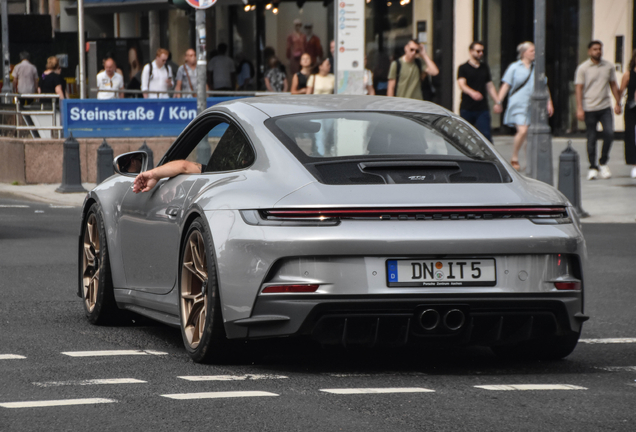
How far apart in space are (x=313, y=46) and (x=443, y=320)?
24.8 meters

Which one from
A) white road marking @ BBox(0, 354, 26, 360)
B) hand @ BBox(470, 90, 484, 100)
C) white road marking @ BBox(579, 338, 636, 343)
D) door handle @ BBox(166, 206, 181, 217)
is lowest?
white road marking @ BBox(579, 338, 636, 343)

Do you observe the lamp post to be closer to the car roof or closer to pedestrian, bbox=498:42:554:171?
pedestrian, bbox=498:42:554:171

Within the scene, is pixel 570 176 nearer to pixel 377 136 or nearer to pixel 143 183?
pixel 143 183

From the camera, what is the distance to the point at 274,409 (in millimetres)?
5059

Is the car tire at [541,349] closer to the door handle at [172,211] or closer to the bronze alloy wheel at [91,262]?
the door handle at [172,211]

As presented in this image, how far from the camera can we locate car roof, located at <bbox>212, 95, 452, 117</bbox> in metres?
6.52

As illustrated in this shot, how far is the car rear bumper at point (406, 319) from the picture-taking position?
5578mm

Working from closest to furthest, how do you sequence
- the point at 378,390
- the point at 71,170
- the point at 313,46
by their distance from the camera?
the point at 378,390 → the point at 71,170 → the point at 313,46

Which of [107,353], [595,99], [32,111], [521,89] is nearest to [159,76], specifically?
[32,111]

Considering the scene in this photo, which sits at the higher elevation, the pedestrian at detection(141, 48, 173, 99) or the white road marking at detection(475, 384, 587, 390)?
the pedestrian at detection(141, 48, 173, 99)

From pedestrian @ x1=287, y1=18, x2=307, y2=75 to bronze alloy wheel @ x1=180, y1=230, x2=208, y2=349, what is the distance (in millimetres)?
24053

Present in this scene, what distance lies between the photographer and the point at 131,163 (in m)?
7.43

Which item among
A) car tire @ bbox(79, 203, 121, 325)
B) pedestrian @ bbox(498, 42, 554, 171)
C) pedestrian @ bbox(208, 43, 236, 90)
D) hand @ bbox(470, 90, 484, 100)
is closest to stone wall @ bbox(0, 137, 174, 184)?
hand @ bbox(470, 90, 484, 100)

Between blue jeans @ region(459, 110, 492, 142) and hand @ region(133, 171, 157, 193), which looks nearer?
hand @ region(133, 171, 157, 193)
